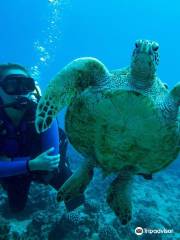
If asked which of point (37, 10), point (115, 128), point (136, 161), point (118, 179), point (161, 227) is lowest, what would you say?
point (161, 227)

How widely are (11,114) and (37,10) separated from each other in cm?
10455

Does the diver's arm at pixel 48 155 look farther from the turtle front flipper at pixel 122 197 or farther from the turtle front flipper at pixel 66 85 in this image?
the turtle front flipper at pixel 66 85

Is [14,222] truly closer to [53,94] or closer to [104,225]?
[104,225]

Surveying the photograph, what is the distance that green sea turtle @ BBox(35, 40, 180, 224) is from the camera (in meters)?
3.00

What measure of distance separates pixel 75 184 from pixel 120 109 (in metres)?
1.36

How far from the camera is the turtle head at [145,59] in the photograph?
283 cm

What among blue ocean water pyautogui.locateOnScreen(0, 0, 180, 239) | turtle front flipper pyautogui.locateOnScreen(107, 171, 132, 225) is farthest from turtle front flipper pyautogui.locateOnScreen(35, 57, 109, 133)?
blue ocean water pyautogui.locateOnScreen(0, 0, 180, 239)

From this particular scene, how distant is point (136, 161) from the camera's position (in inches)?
141

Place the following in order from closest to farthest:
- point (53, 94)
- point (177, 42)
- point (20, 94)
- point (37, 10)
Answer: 1. point (53, 94)
2. point (20, 94)
3. point (37, 10)
4. point (177, 42)

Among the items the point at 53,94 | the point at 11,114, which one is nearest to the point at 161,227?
the point at 11,114

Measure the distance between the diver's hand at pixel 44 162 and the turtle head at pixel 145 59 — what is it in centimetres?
186

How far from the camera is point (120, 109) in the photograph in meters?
3.06

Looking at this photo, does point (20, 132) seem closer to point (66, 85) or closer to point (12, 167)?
point (12, 167)

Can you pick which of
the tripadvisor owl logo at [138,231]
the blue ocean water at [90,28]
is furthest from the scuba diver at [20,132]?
the blue ocean water at [90,28]
